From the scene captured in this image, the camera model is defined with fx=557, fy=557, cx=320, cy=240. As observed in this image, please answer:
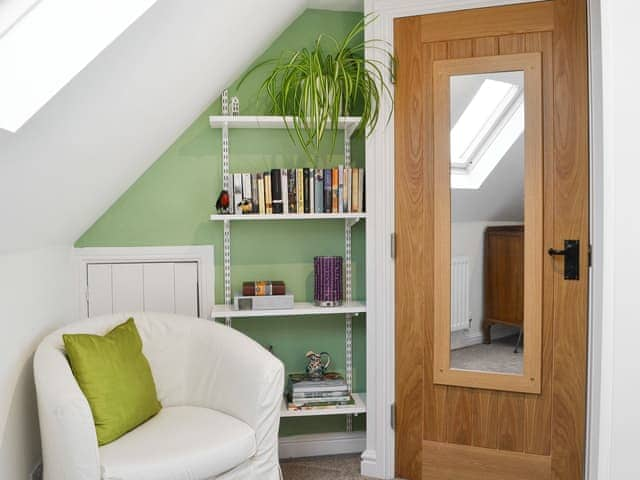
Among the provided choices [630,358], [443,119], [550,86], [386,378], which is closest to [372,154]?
[443,119]

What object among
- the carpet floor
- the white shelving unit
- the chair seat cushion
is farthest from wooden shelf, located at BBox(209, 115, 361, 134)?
the chair seat cushion

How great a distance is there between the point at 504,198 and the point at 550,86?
1.59ft

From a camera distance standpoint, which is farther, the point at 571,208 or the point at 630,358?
the point at 571,208

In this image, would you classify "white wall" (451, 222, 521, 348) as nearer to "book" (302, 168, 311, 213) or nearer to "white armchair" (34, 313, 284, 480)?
"book" (302, 168, 311, 213)

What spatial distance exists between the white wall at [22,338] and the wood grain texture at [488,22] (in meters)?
1.84

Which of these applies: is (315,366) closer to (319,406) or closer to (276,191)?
(319,406)

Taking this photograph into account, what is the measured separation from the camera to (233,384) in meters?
2.08

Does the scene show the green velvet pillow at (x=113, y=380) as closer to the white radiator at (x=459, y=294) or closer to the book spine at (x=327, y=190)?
the book spine at (x=327, y=190)

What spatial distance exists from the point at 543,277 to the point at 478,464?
854 mm

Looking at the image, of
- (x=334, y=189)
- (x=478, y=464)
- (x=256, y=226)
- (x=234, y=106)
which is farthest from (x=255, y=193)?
(x=478, y=464)

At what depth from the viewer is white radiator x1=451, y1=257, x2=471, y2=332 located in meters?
2.41

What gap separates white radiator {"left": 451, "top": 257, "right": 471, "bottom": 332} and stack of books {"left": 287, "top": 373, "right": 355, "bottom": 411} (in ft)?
1.91

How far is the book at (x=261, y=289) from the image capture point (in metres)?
2.54

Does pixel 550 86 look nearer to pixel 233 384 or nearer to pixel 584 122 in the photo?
pixel 584 122
